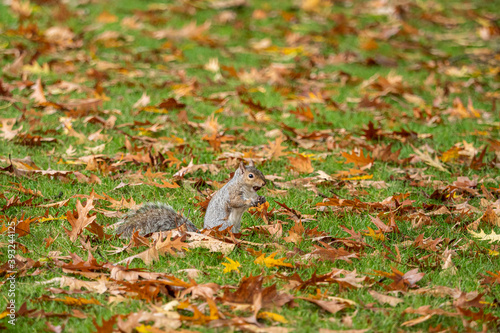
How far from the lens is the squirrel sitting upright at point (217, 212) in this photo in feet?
12.1

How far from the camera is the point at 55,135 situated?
5.69 metres

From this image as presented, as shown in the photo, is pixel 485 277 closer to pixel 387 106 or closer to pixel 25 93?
pixel 387 106

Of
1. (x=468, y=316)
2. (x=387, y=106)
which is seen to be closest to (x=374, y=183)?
(x=468, y=316)

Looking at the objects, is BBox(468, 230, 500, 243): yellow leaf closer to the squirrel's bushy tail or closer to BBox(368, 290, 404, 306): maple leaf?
BBox(368, 290, 404, 306): maple leaf

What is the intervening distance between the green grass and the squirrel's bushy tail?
0.13 meters

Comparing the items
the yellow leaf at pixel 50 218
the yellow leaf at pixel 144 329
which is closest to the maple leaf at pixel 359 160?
the yellow leaf at pixel 50 218

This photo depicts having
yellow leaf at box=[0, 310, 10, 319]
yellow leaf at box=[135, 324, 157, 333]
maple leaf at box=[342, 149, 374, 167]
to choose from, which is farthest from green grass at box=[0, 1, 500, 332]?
yellow leaf at box=[135, 324, 157, 333]

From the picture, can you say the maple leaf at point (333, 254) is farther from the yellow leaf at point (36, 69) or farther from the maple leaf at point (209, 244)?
the yellow leaf at point (36, 69)

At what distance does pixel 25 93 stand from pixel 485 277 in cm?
540

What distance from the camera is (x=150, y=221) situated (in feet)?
12.1

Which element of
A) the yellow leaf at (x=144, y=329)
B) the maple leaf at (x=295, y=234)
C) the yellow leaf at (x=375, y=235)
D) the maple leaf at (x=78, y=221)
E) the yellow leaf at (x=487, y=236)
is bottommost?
the yellow leaf at (x=487, y=236)

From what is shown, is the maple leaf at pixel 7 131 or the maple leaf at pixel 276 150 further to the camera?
the maple leaf at pixel 7 131

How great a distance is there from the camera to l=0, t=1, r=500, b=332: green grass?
10.7 ft

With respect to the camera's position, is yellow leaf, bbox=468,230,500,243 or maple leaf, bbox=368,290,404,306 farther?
yellow leaf, bbox=468,230,500,243
